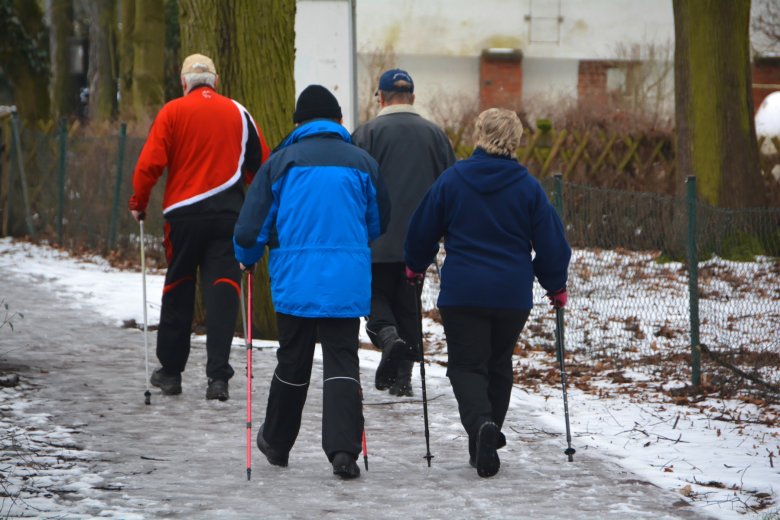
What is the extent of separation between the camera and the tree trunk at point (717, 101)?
1652 centimetres

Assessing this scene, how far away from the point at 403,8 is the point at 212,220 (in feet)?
94.7

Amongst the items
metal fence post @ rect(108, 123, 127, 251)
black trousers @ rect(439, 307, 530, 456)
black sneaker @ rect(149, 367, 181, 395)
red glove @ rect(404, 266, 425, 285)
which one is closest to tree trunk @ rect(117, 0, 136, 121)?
metal fence post @ rect(108, 123, 127, 251)

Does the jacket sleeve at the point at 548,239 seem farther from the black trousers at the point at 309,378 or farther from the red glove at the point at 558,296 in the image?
the black trousers at the point at 309,378

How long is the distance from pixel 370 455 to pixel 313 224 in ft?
4.50

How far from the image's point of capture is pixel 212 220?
838cm

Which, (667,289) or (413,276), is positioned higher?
(413,276)

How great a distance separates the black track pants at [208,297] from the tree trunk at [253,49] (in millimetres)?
2056

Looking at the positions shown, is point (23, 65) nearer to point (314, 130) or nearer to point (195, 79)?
point (195, 79)

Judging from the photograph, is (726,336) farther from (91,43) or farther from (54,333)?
(91,43)

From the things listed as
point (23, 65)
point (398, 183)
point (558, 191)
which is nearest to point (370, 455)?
point (398, 183)

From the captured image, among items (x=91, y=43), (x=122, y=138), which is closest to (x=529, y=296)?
(x=122, y=138)

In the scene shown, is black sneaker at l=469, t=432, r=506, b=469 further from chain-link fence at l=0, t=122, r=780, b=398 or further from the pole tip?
chain-link fence at l=0, t=122, r=780, b=398

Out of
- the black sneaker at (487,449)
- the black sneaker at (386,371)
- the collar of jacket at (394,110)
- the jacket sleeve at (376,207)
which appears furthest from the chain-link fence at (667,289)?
the jacket sleeve at (376,207)

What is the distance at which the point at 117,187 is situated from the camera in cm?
1655
